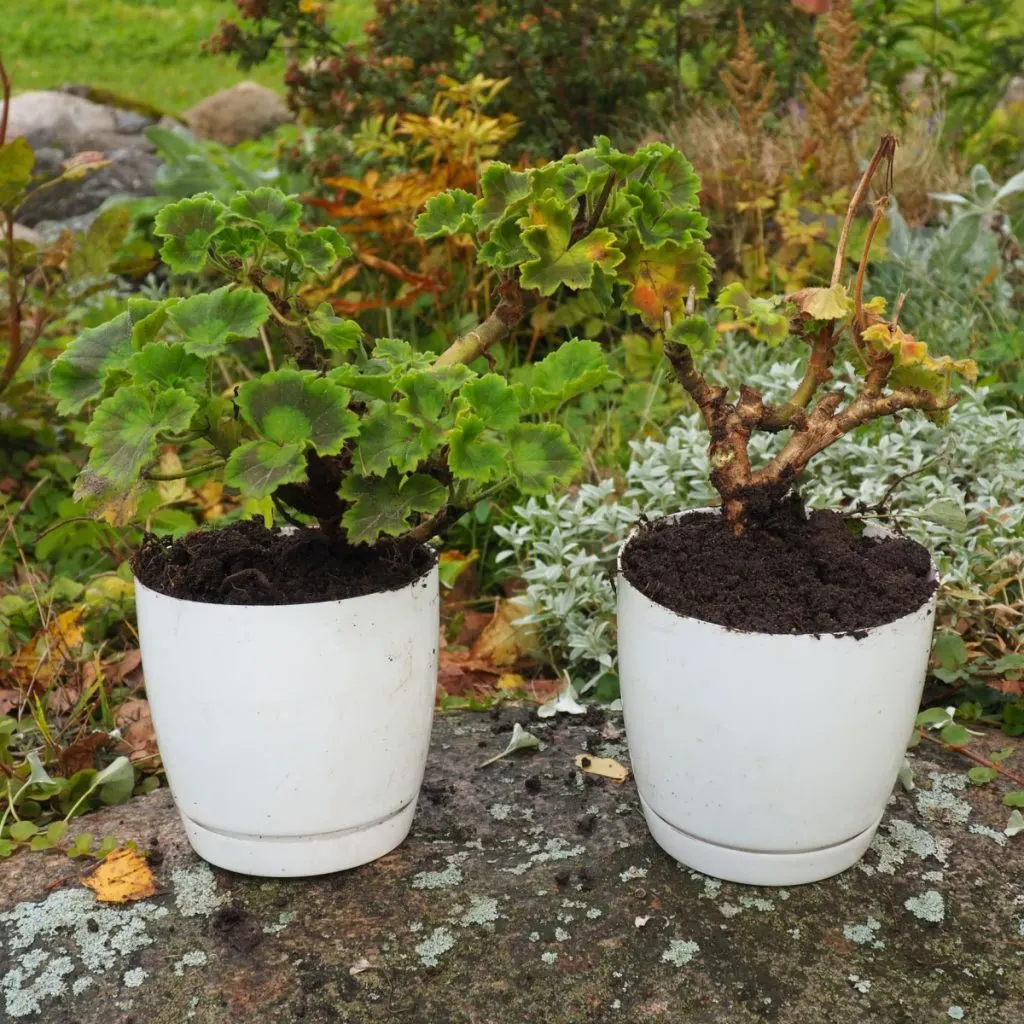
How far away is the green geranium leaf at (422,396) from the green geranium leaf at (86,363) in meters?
0.38

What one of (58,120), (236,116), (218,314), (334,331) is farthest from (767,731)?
(236,116)

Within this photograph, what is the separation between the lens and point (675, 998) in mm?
1567

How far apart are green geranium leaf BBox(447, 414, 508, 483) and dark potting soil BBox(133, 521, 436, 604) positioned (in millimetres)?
284

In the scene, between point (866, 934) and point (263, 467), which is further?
point (866, 934)

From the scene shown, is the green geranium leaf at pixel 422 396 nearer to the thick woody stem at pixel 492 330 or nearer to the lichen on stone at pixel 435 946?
the thick woody stem at pixel 492 330

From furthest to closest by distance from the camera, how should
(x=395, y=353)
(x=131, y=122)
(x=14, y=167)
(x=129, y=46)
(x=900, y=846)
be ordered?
(x=129, y=46) → (x=131, y=122) → (x=14, y=167) → (x=900, y=846) → (x=395, y=353)

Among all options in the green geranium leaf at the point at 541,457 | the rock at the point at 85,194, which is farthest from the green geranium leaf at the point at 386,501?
the rock at the point at 85,194

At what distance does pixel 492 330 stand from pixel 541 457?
320 millimetres

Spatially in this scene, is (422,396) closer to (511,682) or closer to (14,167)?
(511,682)

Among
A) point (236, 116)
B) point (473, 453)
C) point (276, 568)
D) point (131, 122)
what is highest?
point (473, 453)

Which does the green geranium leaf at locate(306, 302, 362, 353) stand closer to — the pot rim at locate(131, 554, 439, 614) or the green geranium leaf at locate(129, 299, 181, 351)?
the green geranium leaf at locate(129, 299, 181, 351)

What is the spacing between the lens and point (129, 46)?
1208 centimetres

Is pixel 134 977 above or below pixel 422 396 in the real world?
below

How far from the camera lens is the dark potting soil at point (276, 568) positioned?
1687 mm
